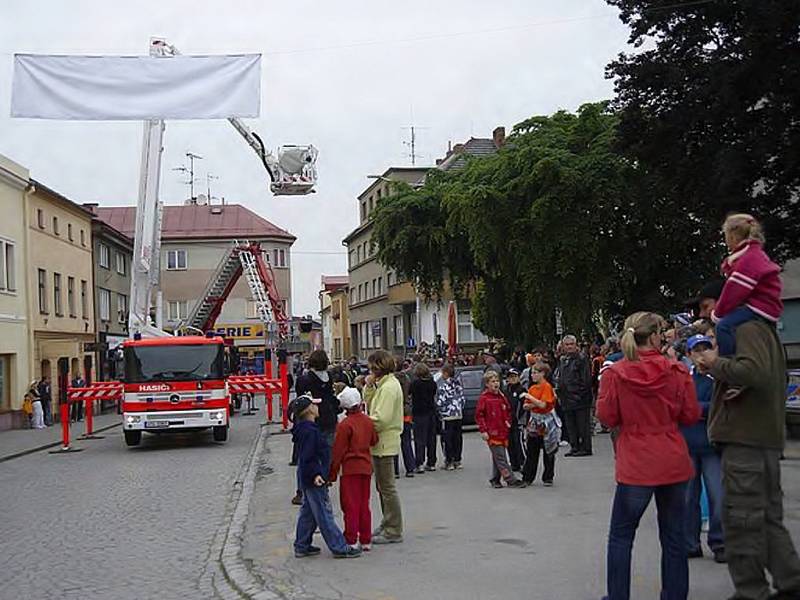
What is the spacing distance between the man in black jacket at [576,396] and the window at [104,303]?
122 ft

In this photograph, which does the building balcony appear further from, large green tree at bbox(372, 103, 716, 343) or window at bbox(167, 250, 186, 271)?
large green tree at bbox(372, 103, 716, 343)

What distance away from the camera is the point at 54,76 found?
12.4 meters

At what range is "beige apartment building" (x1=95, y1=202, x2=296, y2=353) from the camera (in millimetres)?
70938

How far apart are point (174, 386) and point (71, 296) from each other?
23529 mm

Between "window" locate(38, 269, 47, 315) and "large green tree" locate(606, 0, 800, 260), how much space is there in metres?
28.6

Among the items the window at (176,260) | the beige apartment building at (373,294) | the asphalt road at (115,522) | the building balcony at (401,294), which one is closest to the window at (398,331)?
the beige apartment building at (373,294)

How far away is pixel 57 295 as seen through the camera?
41.2 meters

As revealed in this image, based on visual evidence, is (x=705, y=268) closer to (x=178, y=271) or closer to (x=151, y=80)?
(x=151, y=80)

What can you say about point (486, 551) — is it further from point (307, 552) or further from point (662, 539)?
point (662, 539)

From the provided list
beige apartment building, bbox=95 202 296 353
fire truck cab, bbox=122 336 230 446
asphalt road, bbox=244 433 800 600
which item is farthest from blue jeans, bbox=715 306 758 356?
beige apartment building, bbox=95 202 296 353

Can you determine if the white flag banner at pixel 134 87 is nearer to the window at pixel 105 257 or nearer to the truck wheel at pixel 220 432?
the truck wheel at pixel 220 432

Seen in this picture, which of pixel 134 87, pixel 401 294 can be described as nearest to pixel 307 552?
pixel 134 87

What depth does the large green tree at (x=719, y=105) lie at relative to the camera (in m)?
13.5

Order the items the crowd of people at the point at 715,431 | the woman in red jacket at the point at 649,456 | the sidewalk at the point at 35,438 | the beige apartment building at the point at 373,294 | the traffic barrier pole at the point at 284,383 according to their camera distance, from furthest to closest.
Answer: the beige apartment building at the point at 373,294, the traffic barrier pole at the point at 284,383, the sidewalk at the point at 35,438, the woman in red jacket at the point at 649,456, the crowd of people at the point at 715,431
